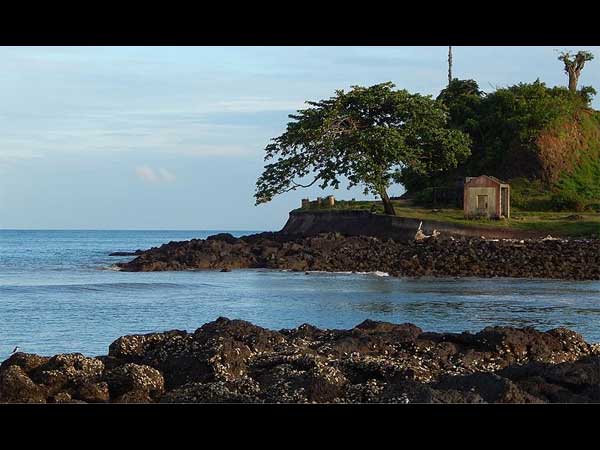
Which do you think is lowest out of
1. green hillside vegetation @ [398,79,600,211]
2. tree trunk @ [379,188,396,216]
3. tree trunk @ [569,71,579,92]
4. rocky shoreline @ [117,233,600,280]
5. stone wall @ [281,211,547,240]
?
rocky shoreline @ [117,233,600,280]

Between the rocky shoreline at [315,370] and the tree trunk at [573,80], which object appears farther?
the tree trunk at [573,80]

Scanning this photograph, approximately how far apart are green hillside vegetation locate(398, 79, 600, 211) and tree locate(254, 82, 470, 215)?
4185 mm

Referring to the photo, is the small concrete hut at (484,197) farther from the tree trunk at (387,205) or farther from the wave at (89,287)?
the wave at (89,287)

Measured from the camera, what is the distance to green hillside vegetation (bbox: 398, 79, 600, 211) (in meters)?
48.6

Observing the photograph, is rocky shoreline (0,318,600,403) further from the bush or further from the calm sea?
the bush

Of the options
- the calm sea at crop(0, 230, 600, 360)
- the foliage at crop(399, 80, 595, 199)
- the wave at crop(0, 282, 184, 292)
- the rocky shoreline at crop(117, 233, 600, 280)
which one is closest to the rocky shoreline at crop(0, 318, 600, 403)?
the calm sea at crop(0, 230, 600, 360)

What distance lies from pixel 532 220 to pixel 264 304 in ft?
70.6

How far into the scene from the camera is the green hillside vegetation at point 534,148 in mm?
48625

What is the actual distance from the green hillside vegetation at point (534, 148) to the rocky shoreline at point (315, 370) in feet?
120

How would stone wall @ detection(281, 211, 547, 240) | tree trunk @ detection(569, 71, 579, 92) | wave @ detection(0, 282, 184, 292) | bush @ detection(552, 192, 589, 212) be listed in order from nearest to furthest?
wave @ detection(0, 282, 184, 292) < stone wall @ detection(281, 211, 547, 240) < bush @ detection(552, 192, 589, 212) < tree trunk @ detection(569, 71, 579, 92)

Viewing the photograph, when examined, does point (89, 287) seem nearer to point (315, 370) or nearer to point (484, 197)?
point (484, 197)

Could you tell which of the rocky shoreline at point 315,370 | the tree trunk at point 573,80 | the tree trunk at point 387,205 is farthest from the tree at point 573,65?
the rocky shoreline at point 315,370
